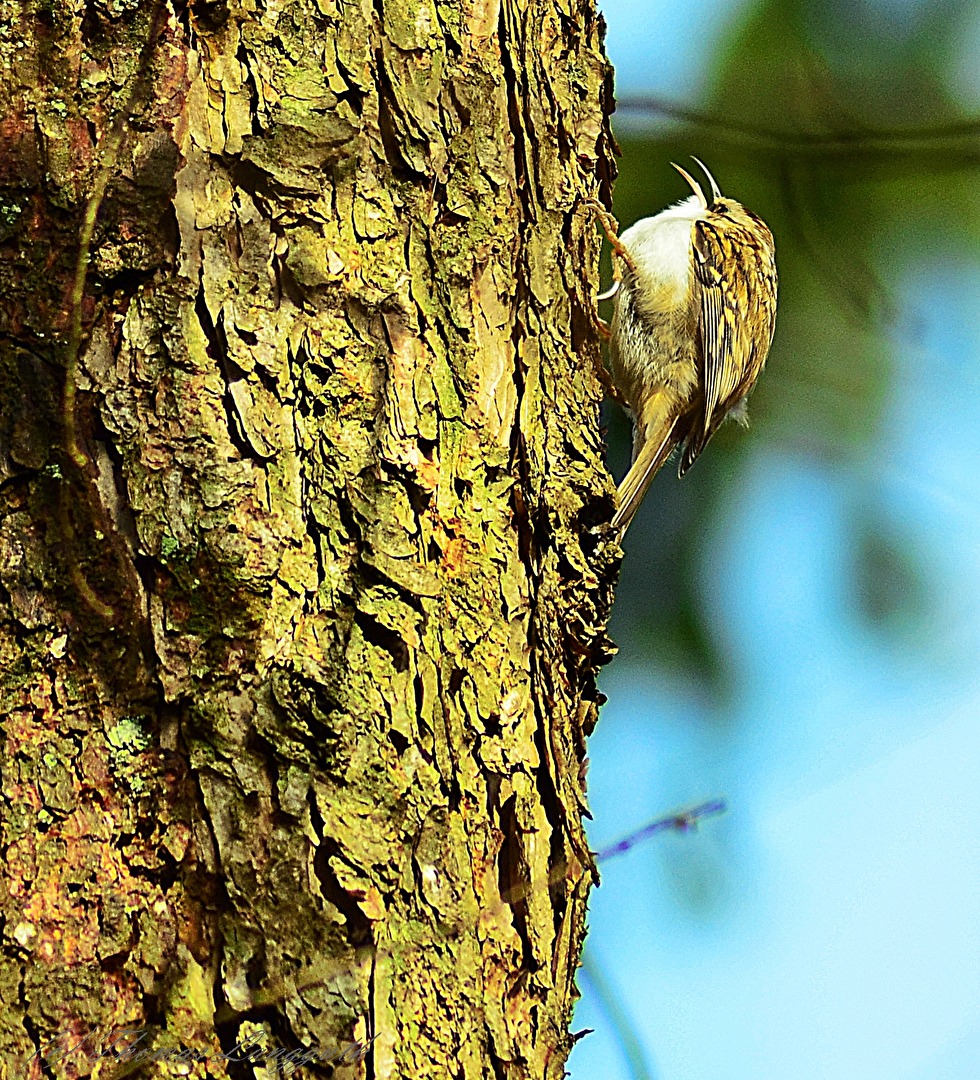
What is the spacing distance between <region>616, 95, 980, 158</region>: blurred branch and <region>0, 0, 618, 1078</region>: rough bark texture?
0.76 metres

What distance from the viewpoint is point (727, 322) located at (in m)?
2.97

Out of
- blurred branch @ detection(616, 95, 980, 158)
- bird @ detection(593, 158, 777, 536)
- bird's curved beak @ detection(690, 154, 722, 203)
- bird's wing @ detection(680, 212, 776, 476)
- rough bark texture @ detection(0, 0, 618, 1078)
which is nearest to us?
rough bark texture @ detection(0, 0, 618, 1078)

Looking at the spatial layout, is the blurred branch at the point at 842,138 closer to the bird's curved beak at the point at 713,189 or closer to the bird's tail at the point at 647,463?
the bird's curved beak at the point at 713,189

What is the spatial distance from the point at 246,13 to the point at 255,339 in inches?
12.4

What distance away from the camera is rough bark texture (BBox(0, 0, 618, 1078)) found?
3.57ft

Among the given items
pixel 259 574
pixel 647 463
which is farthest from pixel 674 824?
pixel 647 463

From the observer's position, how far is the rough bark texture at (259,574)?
1.09 meters

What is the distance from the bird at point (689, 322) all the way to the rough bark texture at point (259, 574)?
4.73 ft

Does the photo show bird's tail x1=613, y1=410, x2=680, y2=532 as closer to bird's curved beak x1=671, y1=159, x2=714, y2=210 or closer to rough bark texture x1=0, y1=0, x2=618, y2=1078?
bird's curved beak x1=671, y1=159, x2=714, y2=210

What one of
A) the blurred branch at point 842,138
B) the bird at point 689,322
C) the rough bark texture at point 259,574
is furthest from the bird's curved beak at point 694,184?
the rough bark texture at point 259,574

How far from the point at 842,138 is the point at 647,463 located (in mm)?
881

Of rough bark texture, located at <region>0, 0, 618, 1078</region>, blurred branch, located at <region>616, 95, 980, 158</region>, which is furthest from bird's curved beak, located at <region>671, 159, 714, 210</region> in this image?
rough bark texture, located at <region>0, 0, 618, 1078</region>

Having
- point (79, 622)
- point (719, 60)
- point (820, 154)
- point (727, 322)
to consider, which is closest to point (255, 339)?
point (79, 622)

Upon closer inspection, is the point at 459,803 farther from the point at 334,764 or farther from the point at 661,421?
the point at 661,421
